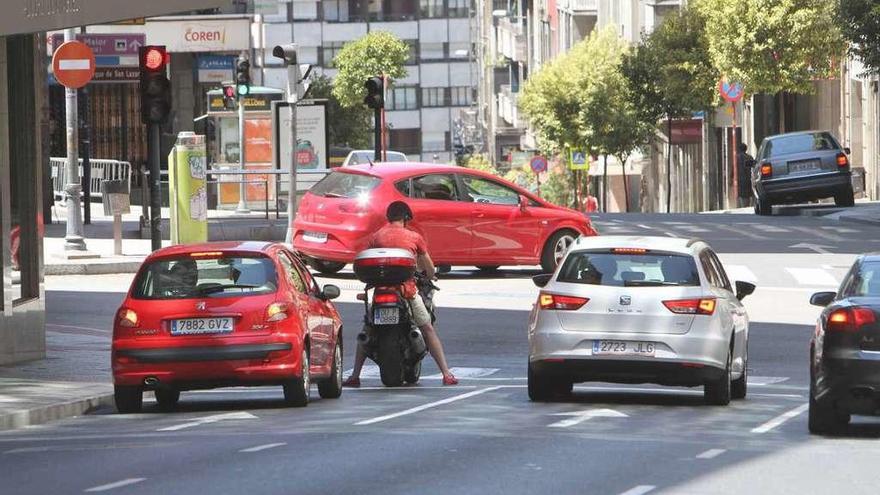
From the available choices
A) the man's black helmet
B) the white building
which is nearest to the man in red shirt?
the man's black helmet

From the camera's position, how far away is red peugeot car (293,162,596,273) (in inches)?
1238

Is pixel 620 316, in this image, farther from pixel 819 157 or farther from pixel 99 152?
pixel 99 152

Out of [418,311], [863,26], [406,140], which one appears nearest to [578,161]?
[863,26]

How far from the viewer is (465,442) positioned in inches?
602

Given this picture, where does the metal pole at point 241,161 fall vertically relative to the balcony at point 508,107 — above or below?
below

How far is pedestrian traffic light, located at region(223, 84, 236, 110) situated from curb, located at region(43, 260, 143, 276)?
23.3 m

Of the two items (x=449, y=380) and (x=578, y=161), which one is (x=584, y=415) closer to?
(x=449, y=380)

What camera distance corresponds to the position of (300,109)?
45.3 meters

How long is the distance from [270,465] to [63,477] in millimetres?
1260

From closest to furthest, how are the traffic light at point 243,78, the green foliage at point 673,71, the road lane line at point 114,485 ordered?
the road lane line at point 114,485 < the traffic light at point 243,78 < the green foliage at point 673,71

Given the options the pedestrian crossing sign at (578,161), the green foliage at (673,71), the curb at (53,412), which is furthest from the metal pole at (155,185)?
the pedestrian crossing sign at (578,161)

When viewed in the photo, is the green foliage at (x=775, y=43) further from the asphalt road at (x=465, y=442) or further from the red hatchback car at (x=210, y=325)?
the red hatchback car at (x=210, y=325)

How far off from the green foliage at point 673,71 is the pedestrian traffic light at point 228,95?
716 inches

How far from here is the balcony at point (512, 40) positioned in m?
140
